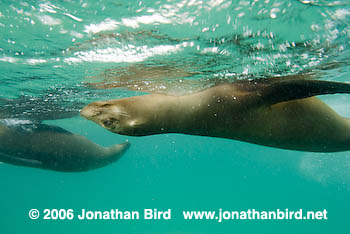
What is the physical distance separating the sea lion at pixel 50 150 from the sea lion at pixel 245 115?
19.3 feet

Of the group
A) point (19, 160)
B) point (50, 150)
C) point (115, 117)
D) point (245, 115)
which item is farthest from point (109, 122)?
point (19, 160)

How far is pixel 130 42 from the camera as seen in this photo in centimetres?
460

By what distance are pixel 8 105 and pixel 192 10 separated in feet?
31.9

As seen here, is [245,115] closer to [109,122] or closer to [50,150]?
[109,122]

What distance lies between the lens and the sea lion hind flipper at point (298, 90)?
262cm

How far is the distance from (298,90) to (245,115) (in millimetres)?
649

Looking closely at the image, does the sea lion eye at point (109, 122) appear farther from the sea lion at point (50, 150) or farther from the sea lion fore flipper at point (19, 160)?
the sea lion fore flipper at point (19, 160)

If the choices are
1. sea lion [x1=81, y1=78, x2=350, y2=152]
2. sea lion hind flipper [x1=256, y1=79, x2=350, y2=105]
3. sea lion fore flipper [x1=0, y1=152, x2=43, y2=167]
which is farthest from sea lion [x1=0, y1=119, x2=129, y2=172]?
sea lion hind flipper [x1=256, y1=79, x2=350, y2=105]

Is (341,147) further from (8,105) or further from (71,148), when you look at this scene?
(8,105)

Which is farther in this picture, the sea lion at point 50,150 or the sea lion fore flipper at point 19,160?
the sea lion fore flipper at point 19,160

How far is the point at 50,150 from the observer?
788 centimetres

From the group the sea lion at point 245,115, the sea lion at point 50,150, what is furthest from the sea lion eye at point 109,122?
the sea lion at point 50,150

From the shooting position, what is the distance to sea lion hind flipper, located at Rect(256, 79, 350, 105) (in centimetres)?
262

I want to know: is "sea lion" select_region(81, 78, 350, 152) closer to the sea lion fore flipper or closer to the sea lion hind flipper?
the sea lion hind flipper
